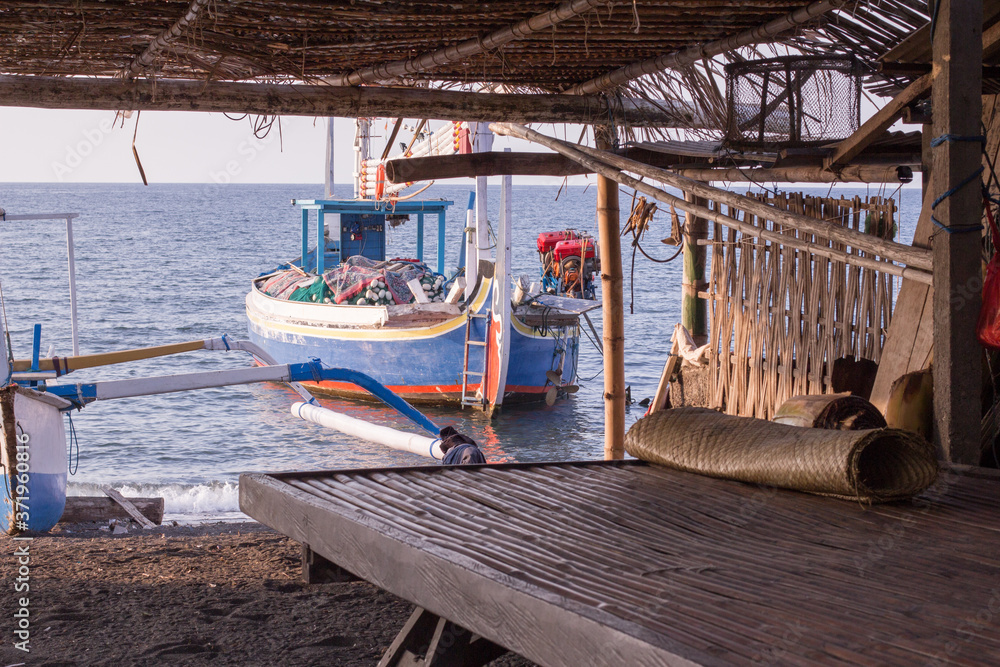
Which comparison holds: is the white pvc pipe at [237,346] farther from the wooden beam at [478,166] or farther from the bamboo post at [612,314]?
the bamboo post at [612,314]

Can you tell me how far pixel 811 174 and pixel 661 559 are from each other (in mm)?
3713

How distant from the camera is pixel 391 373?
60.2 feet

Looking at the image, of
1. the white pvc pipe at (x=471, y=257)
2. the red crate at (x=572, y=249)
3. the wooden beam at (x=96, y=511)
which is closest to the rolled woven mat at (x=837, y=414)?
the wooden beam at (x=96, y=511)

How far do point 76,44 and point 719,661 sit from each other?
15.7 feet

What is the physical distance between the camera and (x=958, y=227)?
150 inches

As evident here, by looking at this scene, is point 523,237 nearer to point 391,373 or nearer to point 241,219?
point 241,219

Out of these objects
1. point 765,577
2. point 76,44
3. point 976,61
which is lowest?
point 765,577

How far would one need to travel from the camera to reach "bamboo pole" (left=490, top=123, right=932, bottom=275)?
4.25m

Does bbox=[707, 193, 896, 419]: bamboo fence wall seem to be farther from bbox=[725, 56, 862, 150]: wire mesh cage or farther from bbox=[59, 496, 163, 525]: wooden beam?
bbox=[59, 496, 163, 525]: wooden beam

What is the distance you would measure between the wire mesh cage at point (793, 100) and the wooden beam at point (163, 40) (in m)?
2.82

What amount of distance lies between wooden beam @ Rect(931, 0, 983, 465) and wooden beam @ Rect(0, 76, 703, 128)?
2808 millimetres

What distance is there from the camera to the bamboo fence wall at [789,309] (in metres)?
5.82

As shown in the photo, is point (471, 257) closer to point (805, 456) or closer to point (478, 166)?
point (478, 166)

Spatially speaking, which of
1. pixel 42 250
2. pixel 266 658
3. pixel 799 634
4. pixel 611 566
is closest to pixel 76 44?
pixel 266 658
